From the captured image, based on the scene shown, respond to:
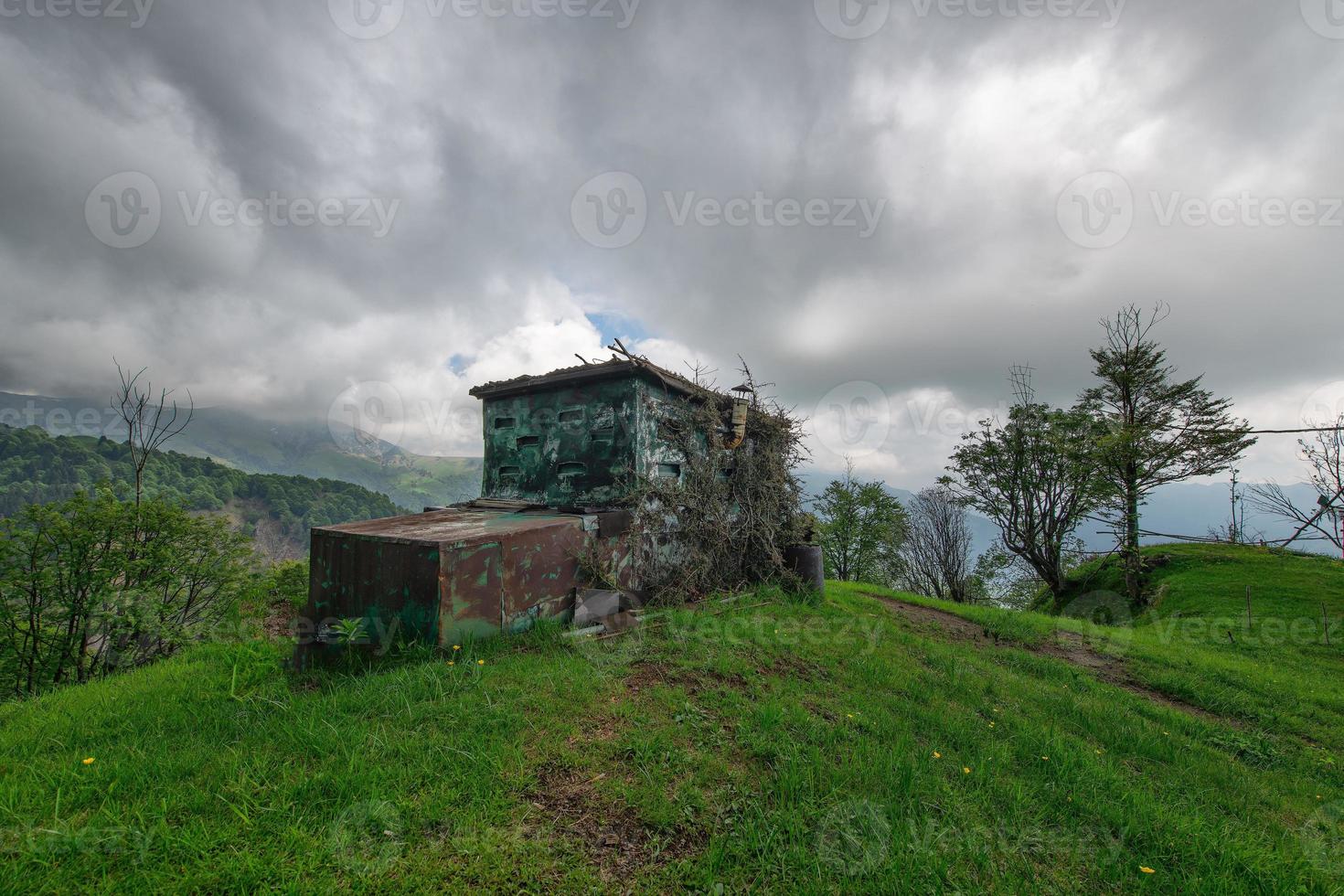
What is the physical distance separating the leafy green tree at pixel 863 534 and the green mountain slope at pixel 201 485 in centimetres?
4350

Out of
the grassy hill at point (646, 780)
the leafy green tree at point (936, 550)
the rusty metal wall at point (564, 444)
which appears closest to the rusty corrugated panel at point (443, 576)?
the grassy hill at point (646, 780)

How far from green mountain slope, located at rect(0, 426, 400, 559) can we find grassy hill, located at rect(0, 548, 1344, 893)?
48.7 meters

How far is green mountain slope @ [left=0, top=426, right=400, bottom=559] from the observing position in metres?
45.9

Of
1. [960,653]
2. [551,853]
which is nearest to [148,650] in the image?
[551,853]

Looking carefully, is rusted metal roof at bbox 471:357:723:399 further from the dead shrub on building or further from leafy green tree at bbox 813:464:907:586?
leafy green tree at bbox 813:464:907:586

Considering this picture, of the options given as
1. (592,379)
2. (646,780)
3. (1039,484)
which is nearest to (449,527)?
(592,379)

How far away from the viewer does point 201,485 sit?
161 ft

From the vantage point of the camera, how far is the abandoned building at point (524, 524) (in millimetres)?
4266

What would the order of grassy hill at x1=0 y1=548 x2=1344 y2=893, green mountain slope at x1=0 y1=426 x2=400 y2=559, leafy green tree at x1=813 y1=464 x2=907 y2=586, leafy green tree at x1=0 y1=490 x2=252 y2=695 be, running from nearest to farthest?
1. grassy hill at x1=0 y1=548 x2=1344 y2=893
2. leafy green tree at x1=0 y1=490 x2=252 y2=695
3. leafy green tree at x1=813 y1=464 x2=907 y2=586
4. green mountain slope at x1=0 y1=426 x2=400 y2=559

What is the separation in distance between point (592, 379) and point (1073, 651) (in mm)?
9406

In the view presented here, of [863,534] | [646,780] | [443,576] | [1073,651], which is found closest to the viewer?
[646,780]

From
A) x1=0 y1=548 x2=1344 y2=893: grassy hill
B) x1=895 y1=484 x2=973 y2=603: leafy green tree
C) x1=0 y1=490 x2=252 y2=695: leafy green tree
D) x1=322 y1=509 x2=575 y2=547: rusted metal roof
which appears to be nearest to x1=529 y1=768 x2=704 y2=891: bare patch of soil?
x1=0 y1=548 x2=1344 y2=893: grassy hill

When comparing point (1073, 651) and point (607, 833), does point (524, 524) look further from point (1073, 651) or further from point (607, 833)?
point (1073, 651)

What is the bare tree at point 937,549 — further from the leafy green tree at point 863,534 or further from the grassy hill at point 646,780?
the grassy hill at point 646,780
